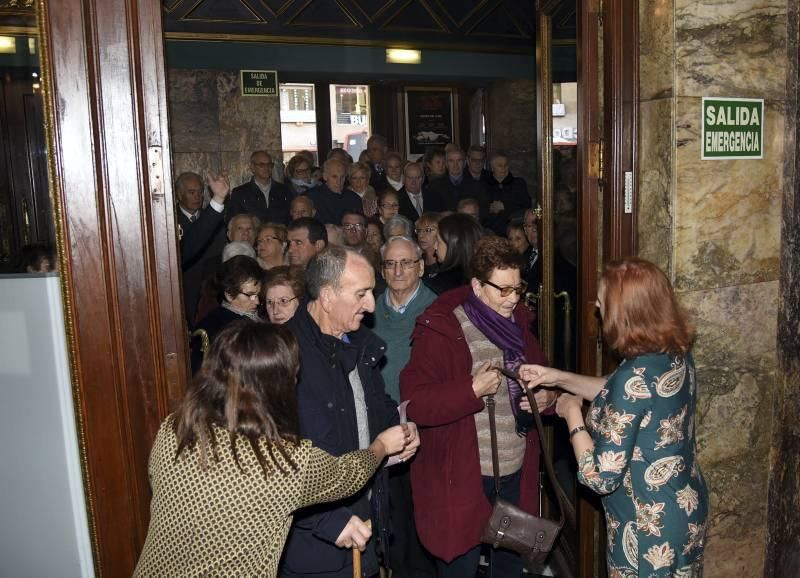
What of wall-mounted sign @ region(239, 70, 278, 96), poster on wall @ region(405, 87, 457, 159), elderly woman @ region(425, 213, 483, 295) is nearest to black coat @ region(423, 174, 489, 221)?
wall-mounted sign @ region(239, 70, 278, 96)

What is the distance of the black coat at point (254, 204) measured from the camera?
7.12m

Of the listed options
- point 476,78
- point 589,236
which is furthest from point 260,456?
point 476,78

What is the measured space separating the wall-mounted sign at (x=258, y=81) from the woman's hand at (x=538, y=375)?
646 centimetres

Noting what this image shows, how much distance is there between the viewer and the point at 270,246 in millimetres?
4832

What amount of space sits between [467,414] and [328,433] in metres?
0.73

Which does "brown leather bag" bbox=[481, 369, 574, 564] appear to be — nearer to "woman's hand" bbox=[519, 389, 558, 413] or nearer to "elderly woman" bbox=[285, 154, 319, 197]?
"woman's hand" bbox=[519, 389, 558, 413]

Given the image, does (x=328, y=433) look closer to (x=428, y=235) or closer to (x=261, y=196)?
(x=428, y=235)

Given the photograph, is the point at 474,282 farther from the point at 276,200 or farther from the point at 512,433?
the point at 276,200

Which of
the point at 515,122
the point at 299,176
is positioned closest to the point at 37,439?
the point at 299,176

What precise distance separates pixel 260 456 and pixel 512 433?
145cm

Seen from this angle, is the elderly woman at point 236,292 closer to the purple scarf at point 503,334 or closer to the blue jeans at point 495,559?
the purple scarf at point 503,334

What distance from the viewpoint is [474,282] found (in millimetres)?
3123

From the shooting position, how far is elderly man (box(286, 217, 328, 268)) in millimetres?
4750

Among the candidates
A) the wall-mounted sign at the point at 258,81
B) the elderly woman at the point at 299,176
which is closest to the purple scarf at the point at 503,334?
the elderly woman at the point at 299,176
